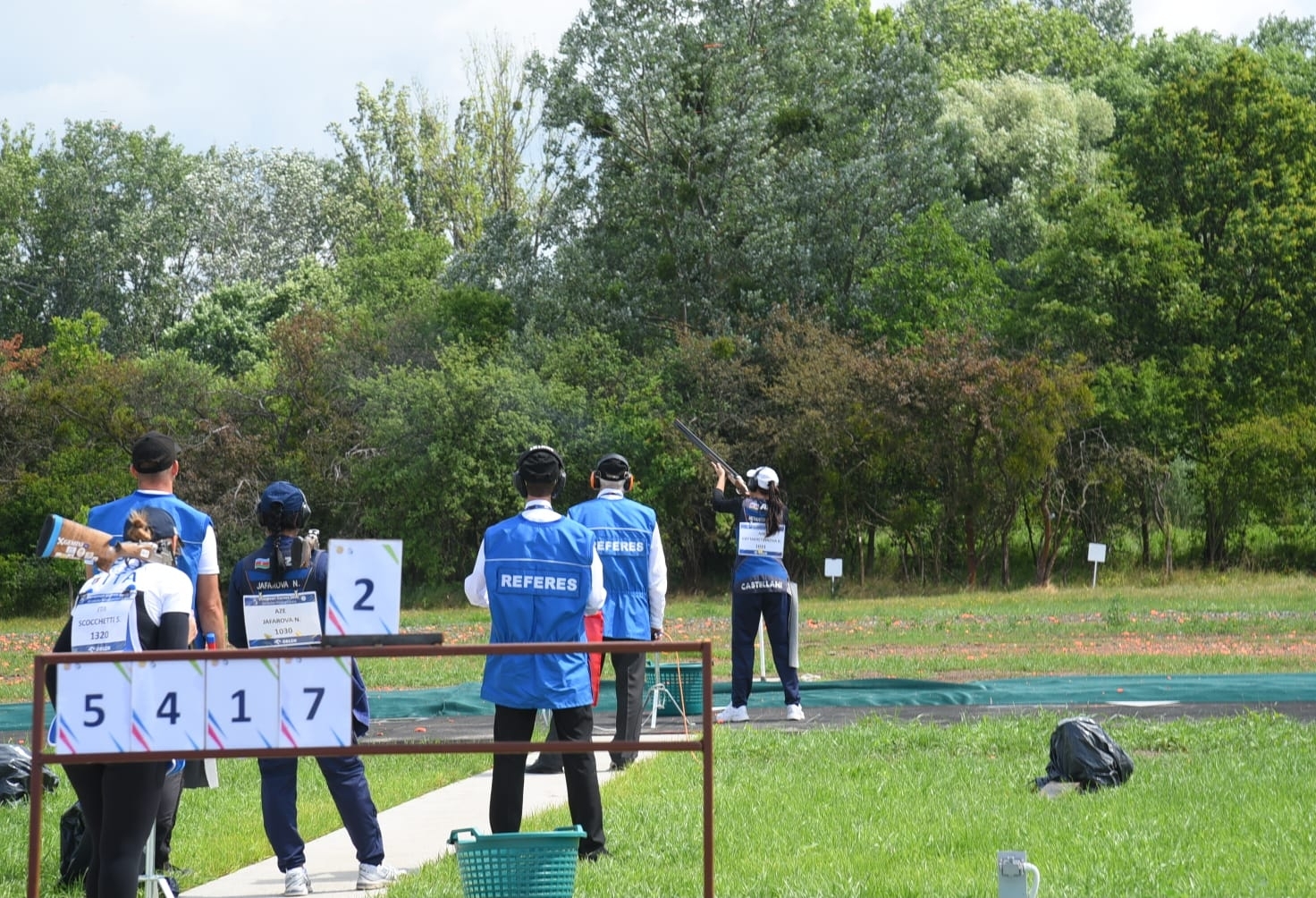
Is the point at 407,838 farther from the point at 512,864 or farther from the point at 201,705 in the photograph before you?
the point at 201,705

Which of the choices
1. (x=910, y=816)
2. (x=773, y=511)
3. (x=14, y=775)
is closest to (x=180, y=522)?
(x=14, y=775)

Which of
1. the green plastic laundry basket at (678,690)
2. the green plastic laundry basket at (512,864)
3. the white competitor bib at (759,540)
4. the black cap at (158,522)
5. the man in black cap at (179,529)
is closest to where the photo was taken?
the green plastic laundry basket at (512,864)

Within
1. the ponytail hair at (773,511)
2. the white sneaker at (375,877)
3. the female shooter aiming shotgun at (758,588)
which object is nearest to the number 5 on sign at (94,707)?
the white sneaker at (375,877)

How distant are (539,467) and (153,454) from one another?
174 centimetres

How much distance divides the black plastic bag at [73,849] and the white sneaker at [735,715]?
249 inches

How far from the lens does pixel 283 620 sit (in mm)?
7203

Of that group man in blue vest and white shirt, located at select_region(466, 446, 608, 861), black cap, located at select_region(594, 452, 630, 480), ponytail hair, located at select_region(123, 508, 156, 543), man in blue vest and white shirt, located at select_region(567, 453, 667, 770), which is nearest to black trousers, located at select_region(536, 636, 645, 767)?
man in blue vest and white shirt, located at select_region(567, 453, 667, 770)

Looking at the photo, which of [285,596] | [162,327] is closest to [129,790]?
[285,596]

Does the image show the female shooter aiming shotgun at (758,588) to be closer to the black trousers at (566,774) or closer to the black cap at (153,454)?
the black trousers at (566,774)

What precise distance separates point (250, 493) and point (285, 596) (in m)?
31.6

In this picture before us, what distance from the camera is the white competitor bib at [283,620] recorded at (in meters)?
7.19

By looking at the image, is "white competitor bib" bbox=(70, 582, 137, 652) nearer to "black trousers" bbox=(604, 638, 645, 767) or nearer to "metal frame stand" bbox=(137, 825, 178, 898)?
"metal frame stand" bbox=(137, 825, 178, 898)

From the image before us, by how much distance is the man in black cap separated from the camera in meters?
7.17

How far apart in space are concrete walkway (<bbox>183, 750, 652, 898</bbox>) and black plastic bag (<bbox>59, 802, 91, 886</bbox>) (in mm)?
473
